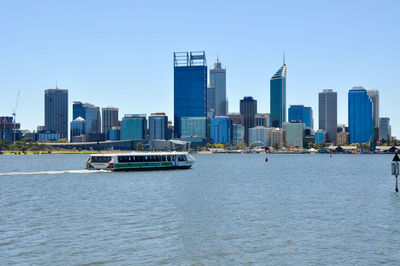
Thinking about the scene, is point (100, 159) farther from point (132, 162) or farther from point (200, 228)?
point (200, 228)

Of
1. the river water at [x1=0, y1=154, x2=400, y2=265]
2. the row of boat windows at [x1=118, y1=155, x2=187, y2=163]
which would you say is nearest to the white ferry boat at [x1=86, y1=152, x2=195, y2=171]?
the row of boat windows at [x1=118, y1=155, x2=187, y2=163]

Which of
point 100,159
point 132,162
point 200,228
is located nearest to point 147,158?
point 132,162

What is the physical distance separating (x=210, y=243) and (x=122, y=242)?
6952mm

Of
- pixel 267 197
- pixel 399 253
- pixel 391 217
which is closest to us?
pixel 399 253

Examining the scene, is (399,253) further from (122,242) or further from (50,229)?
(50,229)

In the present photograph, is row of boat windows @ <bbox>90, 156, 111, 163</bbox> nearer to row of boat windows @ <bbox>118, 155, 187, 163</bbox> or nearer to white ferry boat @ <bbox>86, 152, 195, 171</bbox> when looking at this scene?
white ferry boat @ <bbox>86, 152, 195, 171</bbox>

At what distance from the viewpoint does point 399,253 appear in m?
35.6

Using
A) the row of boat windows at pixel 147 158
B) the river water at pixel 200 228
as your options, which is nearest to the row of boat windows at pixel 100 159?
the row of boat windows at pixel 147 158

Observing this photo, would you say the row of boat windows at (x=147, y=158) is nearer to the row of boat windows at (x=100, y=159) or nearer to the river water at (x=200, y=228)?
the row of boat windows at (x=100, y=159)

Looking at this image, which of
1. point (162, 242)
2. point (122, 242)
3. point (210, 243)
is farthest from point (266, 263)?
point (122, 242)

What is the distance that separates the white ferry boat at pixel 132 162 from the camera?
128000 millimetres

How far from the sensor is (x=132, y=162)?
130875 millimetres

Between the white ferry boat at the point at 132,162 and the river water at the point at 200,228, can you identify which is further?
the white ferry boat at the point at 132,162

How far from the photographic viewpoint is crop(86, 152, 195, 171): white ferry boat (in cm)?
12800
